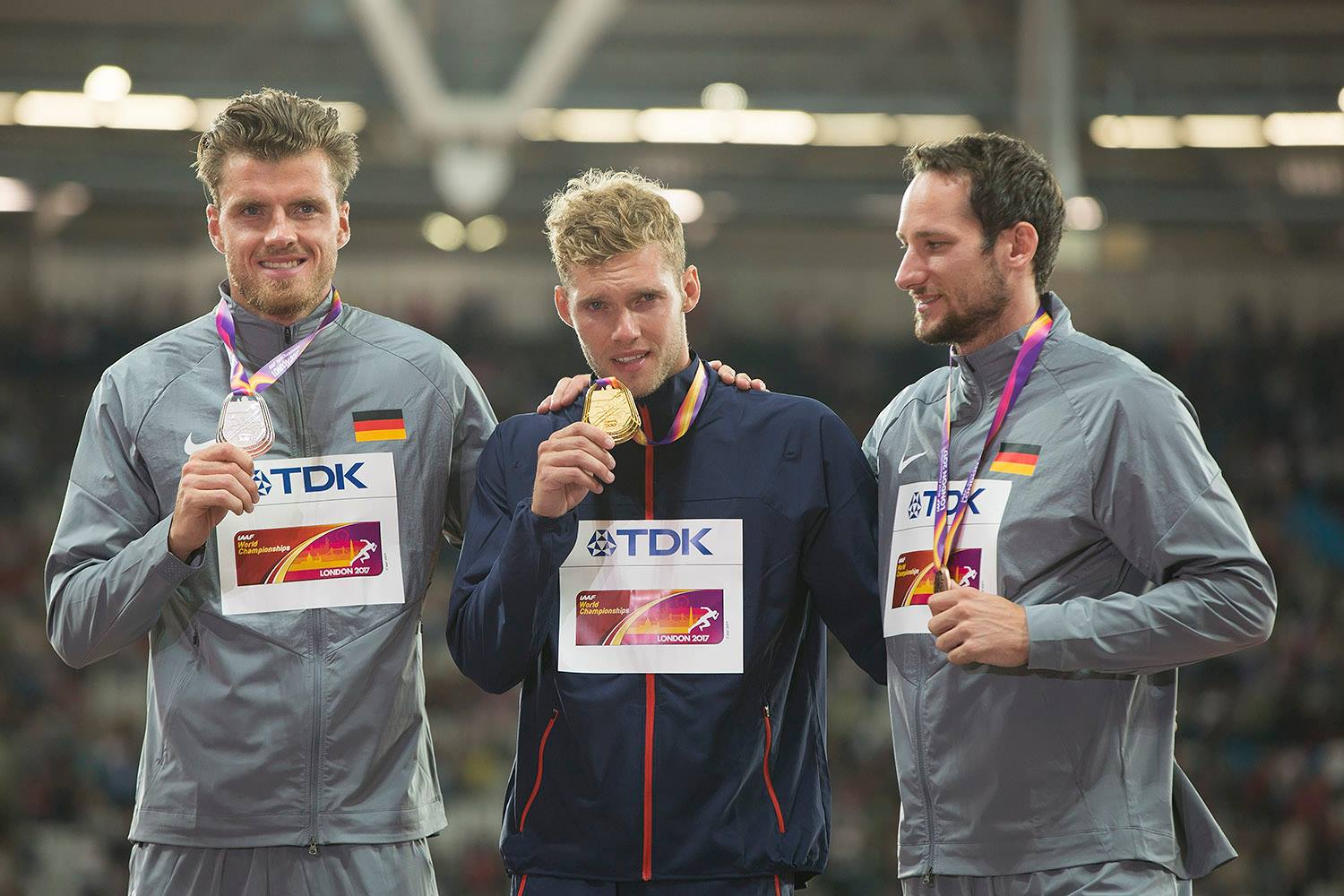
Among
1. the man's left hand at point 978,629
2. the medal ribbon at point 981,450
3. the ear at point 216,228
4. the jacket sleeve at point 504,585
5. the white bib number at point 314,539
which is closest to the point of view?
the man's left hand at point 978,629

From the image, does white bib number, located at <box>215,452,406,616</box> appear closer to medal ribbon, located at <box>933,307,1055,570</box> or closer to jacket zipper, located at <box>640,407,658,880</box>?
jacket zipper, located at <box>640,407,658,880</box>

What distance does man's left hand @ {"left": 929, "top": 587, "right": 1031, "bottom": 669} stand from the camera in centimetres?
265

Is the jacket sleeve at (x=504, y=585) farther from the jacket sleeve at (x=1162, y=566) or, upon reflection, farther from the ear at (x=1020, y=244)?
the ear at (x=1020, y=244)

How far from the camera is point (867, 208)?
15.7 m

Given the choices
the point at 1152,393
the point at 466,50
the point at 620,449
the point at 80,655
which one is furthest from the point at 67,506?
the point at 466,50

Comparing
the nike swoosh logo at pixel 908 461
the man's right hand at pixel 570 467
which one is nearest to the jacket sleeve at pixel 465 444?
the man's right hand at pixel 570 467

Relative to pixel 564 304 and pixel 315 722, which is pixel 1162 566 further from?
pixel 315 722

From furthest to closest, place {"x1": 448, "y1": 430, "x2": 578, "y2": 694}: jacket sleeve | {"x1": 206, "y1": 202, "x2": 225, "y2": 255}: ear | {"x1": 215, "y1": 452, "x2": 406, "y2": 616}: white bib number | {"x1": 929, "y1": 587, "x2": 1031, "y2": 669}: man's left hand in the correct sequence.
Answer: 1. {"x1": 206, "y1": 202, "x2": 225, "y2": 255}: ear
2. {"x1": 215, "y1": 452, "x2": 406, "y2": 616}: white bib number
3. {"x1": 448, "y1": 430, "x2": 578, "y2": 694}: jacket sleeve
4. {"x1": 929, "y1": 587, "x2": 1031, "y2": 669}: man's left hand

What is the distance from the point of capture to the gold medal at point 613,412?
284cm

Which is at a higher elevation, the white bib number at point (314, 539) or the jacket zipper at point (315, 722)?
the white bib number at point (314, 539)

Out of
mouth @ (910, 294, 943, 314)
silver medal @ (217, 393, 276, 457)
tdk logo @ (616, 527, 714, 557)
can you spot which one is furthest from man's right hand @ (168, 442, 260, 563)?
mouth @ (910, 294, 943, 314)

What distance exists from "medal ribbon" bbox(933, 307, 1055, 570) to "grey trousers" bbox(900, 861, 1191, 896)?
0.60 meters

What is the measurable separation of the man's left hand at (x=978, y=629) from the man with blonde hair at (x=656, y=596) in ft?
1.20

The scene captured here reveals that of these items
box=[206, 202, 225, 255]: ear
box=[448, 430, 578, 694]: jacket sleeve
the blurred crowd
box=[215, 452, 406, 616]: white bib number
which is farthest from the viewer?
the blurred crowd
